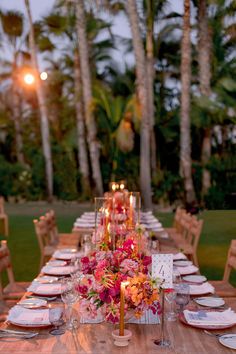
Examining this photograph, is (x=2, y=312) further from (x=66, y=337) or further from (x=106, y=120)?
(x=106, y=120)

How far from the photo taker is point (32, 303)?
358cm

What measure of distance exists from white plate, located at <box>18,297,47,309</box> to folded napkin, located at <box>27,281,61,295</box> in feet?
0.53

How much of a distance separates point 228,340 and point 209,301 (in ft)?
2.42

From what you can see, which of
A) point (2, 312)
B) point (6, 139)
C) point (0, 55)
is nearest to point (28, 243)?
point (2, 312)

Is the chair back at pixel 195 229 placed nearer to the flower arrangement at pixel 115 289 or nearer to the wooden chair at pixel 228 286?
the wooden chair at pixel 228 286

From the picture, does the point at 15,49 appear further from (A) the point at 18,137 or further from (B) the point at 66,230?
(B) the point at 66,230

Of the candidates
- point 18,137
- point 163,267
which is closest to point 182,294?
point 163,267

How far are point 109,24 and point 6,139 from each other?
26.9ft

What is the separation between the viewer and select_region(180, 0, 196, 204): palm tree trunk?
1691 centimetres

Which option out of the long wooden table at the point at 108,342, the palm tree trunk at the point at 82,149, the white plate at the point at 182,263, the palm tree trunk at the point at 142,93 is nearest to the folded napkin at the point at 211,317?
the long wooden table at the point at 108,342

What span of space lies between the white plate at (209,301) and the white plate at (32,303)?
993mm

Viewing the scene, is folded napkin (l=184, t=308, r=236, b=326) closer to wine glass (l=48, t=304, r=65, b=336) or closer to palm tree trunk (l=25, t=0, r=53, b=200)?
wine glass (l=48, t=304, r=65, b=336)

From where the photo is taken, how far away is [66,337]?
9.78 feet

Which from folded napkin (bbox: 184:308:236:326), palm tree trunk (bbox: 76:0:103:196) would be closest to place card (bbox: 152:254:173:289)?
folded napkin (bbox: 184:308:236:326)
